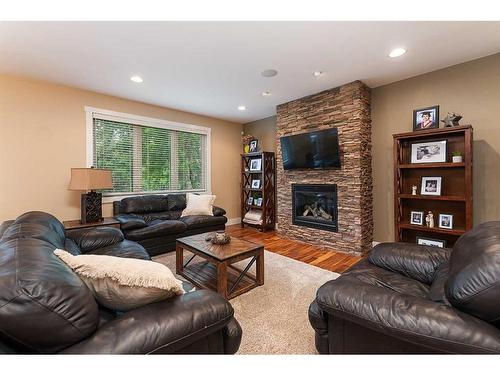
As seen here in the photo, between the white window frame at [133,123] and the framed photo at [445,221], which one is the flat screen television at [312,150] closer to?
the framed photo at [445,221]

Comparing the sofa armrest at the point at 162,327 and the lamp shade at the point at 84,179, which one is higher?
the lamp shade at the point at 84,179

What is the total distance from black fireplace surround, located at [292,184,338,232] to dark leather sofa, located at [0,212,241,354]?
2917mm

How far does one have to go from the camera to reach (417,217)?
119 inches

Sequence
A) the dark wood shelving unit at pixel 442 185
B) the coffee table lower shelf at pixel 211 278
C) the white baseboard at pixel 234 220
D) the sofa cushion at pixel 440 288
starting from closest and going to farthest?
the sofa cushion at pixel 440 288 → the coffee table lower shelf at pixel 211 278 → the dark wood shelving unit at pixel 442 185 → the white baseboard at pixel 234 220

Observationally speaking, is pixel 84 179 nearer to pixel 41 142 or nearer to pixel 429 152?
pixel 41 142

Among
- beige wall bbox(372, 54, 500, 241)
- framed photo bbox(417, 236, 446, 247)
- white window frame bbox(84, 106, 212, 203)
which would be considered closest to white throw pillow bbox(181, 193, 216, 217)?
white window frame bbox(84, 106, 212, 203)

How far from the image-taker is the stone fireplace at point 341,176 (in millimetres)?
Result: 3320

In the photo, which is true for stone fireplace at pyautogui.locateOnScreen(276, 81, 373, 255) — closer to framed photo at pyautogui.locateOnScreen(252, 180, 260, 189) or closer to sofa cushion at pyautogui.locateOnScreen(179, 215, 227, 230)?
framed photo at pyautogui.locateOnScreen(252, 180, 260, 189)

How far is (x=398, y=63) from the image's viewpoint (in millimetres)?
2752

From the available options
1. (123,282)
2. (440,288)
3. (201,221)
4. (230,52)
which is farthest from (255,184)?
(123,282)

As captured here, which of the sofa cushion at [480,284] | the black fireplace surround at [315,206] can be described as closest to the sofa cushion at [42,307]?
the sofa cushion at [480,284]

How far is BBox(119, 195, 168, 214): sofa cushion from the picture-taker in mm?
3768

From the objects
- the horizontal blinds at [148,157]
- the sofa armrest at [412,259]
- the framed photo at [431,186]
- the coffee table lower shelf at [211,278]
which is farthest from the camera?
the horizontal blinds at [148,157]

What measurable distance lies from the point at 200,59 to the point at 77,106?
7.44 ft
